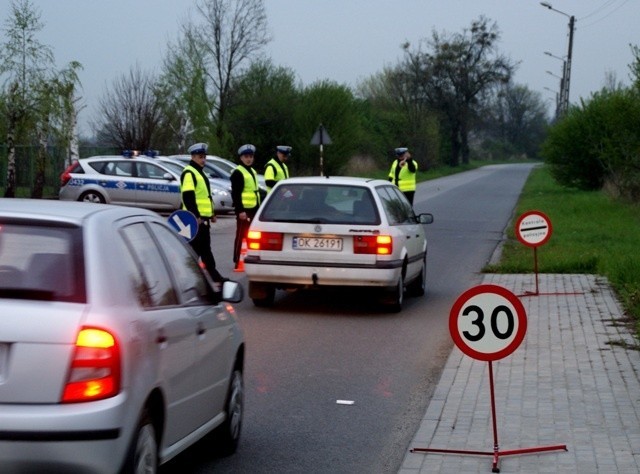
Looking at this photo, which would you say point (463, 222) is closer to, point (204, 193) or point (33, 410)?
point (204, 193)

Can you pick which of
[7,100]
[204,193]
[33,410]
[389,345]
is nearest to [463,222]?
[7,100]

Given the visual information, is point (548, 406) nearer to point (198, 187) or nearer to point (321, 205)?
point (321, 205)

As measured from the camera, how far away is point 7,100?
108ft

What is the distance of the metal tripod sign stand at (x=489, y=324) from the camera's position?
7160 millimetres

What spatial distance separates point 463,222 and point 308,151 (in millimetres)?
23638

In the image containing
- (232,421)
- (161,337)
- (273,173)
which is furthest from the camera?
(273,173)

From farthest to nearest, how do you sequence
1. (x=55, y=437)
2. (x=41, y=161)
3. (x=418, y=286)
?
(x=41, y=161) < (x=418, y=286) < (x=55, y=437)

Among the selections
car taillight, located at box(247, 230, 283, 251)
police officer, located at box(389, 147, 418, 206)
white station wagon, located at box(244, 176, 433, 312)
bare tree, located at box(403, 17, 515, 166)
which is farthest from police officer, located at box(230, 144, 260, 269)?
bare tree, located at box(403, 17, 515, 166)

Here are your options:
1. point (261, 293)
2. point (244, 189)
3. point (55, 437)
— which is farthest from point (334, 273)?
point (55, 437)

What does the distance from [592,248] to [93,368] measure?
1873 centimetres

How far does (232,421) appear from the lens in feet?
23.5

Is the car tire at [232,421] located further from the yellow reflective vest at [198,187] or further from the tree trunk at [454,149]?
the tree trunk at [454,149]

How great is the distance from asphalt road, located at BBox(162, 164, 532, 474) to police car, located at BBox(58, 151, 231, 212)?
1336 centimetres

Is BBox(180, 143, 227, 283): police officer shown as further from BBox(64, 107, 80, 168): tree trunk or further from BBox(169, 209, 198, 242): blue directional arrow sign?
BBox(64, 107, 80, 168): tree trunk
